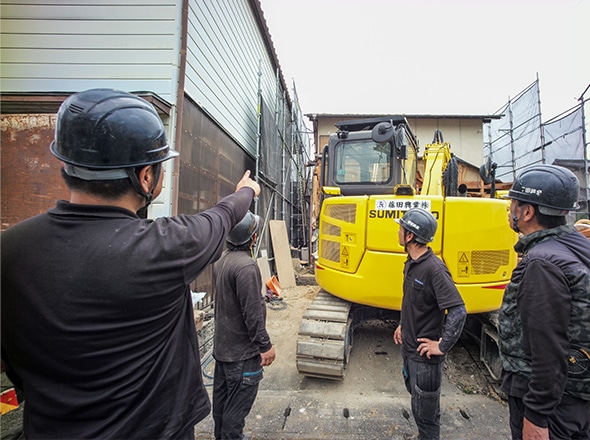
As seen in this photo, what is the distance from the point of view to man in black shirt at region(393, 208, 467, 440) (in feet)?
8.19

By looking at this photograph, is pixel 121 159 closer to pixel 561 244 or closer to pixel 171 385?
pixel 171 385

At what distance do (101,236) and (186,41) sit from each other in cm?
453

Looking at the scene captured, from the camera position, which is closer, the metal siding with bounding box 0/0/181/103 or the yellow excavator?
the yellow excavator

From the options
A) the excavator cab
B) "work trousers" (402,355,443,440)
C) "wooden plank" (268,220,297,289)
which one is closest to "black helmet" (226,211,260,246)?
"work trousers" (402,355,443,440)

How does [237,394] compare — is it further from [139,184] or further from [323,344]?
[139,184]

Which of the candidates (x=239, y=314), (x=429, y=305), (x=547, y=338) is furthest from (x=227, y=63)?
(x=547, y=338)

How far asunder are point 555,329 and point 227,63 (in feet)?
23.0

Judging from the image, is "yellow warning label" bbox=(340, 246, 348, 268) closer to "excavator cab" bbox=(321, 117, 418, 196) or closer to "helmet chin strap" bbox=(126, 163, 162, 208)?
"excavator cab" bbox=(321, 117, 418, 196)

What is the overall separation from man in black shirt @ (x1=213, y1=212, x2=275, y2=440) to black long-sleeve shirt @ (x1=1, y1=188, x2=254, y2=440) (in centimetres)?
142

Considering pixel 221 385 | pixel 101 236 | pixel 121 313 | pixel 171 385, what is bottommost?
pixel 221 385

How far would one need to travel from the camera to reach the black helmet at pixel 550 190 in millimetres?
1765

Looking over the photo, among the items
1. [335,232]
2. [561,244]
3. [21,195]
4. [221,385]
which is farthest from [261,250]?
[561,244]

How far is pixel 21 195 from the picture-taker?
159 inches

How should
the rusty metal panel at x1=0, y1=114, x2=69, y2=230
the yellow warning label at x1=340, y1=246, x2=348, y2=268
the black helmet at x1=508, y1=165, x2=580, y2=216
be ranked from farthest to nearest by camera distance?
the yellow warning label at x1=340, y1=246, x2=348, y2=268, the rusty metal panel at x1=0, y1=114, x2=69, y2=230, the black helmet at x1=508, y1=165, x2=580, y2=216
